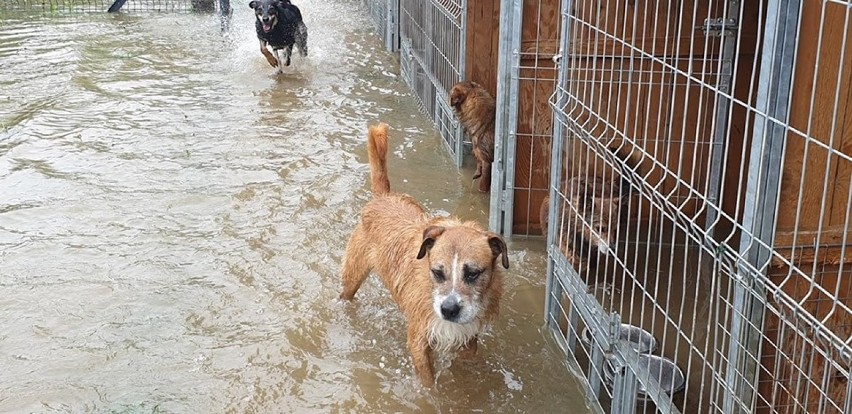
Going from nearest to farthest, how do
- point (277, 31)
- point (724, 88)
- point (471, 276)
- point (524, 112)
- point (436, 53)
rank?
point (471, 276)
point (724, 88)
point (524, 112)
point (436, 53)
point (277, 31)

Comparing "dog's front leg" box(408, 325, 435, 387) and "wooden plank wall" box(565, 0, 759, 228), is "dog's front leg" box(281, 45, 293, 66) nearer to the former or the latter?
"wooden plank wall" box(565, 0, 759, 228)

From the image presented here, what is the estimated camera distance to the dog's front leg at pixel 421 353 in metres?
4.31

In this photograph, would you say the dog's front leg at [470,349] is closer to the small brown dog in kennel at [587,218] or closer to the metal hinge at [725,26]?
the small brown dog in kennel at [587,218]

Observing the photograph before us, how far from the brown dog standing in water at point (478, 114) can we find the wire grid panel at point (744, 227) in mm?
1373

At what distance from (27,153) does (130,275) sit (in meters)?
3.12

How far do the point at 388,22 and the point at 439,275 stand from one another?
936 cm

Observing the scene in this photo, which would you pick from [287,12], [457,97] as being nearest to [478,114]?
[457,97]

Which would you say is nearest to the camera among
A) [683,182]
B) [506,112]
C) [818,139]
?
[818,139]

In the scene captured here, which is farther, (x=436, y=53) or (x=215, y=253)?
(x=436, y=53)

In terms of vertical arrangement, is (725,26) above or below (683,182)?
above

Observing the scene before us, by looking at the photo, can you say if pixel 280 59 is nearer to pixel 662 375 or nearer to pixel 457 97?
pixel 457 97

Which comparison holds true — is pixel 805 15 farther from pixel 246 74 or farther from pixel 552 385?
pixel 246 74

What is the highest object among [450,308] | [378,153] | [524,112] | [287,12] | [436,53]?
[287,12]

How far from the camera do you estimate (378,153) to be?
5055 mm
